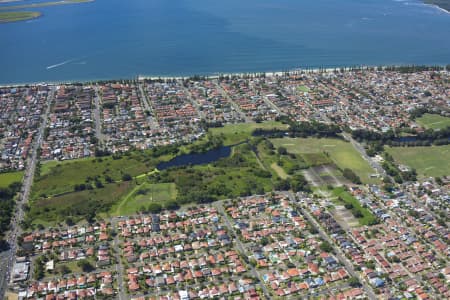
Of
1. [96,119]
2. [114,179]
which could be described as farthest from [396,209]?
[96,119]

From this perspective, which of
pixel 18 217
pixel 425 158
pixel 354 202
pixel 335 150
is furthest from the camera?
pixel 335 150

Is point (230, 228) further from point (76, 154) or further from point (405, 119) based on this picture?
point (405, 119)

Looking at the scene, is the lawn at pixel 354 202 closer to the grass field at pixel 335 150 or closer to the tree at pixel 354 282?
the grass field at pixel 335 150

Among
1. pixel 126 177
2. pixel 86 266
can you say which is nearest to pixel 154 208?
pixel 126 177

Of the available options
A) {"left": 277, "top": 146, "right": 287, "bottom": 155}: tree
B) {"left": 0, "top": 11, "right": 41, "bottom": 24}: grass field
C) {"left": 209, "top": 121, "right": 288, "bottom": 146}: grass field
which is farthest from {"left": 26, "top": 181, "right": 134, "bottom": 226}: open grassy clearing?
{"left": 0, "top": 11, "right": 41, "bottom": 24}: grass field

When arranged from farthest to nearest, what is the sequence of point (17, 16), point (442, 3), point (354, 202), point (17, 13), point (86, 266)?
point (442, 3)
point (17, 13)
point (17, 16)
point (354, 202)
point (86, 266)

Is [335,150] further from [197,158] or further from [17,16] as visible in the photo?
[17,16]

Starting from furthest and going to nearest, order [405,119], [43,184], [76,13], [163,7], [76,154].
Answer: [163,7], [76,13], [405,119], [76,154], [43,184]
